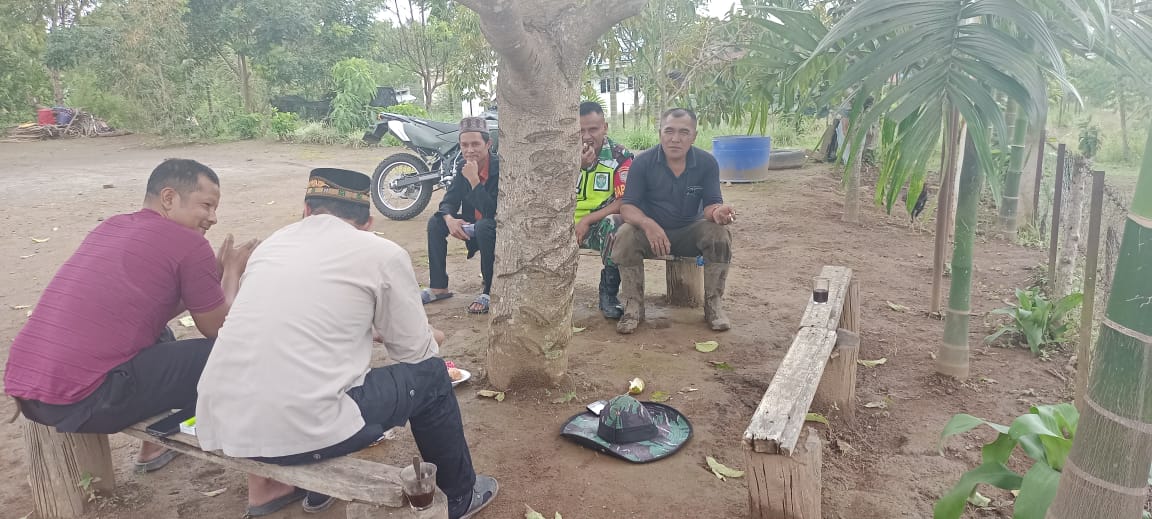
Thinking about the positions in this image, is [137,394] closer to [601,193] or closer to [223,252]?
[223,252]

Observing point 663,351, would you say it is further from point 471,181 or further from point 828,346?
point 471,181

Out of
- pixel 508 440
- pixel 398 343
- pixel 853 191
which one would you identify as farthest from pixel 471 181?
pixel 853 191

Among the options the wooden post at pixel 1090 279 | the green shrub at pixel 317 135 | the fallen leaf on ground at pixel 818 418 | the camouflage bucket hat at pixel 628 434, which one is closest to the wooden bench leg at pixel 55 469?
the camouflage bucket hat at pixel 628 434

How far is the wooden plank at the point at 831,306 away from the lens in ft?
9.99

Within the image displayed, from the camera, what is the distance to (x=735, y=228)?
276 inches

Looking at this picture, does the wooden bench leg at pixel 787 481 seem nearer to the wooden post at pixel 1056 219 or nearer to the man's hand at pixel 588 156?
the man's hand at pixel 588 156

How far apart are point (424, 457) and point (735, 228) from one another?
5.19 meters

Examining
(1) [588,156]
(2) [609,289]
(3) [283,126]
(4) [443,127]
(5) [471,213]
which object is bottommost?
(2) [609,289]

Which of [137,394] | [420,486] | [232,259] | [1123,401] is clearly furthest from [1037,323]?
[137,394]

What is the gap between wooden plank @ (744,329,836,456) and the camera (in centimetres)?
204

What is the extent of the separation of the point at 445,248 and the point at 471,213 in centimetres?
33

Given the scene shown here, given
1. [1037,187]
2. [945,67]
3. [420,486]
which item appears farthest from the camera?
[1037,187]

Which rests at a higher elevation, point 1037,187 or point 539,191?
point 539,191

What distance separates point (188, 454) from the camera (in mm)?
2441
